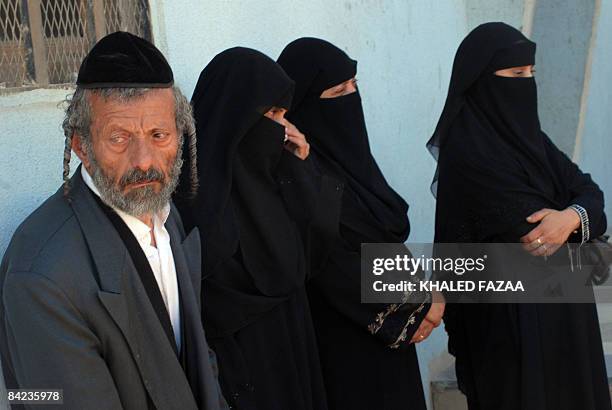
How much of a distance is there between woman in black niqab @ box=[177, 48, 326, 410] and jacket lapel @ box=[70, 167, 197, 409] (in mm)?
505

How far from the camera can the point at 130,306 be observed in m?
1.89

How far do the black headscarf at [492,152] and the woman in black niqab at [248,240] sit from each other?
947mm

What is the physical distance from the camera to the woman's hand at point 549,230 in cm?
334

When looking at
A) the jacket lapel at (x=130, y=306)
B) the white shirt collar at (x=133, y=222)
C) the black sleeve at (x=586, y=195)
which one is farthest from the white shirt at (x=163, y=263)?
the black sleeve at (x=586, y=195)

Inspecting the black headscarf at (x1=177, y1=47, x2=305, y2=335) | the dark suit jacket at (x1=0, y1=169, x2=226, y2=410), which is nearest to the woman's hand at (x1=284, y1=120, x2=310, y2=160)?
the black headscarf at (x1=177, y1=47, x2=305, y2=335)

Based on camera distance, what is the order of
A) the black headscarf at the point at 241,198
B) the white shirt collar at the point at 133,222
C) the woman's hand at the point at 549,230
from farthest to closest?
the woman's hand at the point at 549,230 < the black headscarf at the point at 241,198 < the white shirt collar at the point at 133,222

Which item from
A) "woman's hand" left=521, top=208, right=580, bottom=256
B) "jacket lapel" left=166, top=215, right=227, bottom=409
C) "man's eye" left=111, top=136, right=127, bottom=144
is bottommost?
"woman's hand" left=521, top=208, right=580, bottom=256

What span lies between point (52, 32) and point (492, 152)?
1661 mm

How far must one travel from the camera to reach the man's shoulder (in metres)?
1.78

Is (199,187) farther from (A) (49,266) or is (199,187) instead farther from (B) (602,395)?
(B) (602,395)

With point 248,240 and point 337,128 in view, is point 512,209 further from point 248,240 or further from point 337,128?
point 248,240

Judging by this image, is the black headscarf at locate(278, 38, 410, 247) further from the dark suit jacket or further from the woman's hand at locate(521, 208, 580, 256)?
the dark suit jacket

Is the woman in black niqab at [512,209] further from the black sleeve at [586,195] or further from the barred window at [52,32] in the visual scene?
the barred window at [52,32]

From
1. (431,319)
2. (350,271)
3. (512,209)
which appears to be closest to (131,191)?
(350,271)
